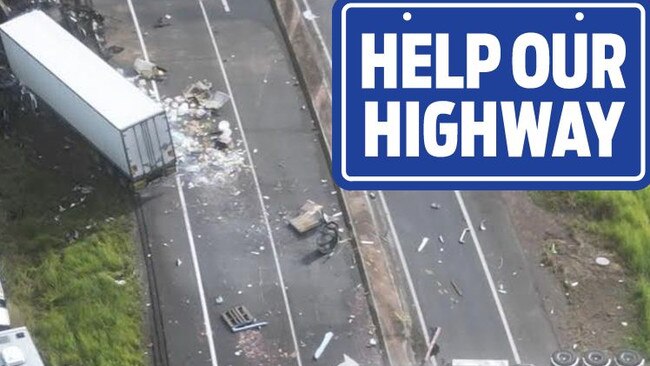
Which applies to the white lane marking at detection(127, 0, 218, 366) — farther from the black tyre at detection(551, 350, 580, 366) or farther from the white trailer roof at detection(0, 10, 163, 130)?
the black tyre at detection(551, 350, 580, 366)

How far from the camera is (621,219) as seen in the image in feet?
82.7

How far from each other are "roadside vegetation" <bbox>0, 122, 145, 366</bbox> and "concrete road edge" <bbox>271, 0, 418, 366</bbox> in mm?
5439

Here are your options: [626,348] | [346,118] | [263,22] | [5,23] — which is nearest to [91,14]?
[5,23]

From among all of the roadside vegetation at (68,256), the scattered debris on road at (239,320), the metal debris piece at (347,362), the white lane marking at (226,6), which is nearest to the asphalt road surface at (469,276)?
the metal debris piece at (347,362)

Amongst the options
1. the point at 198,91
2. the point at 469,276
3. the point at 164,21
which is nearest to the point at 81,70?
the point at 198,91

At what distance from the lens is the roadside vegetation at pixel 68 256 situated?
22.6m

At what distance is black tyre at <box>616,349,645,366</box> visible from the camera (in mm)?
21672

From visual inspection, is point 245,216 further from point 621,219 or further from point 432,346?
point 621,219

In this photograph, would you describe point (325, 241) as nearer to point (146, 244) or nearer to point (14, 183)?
point (146, 244)

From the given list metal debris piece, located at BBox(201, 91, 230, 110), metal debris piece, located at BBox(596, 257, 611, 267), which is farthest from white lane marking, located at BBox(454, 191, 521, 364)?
metal debris piece, located at BBox(201, 91, 230, 110)

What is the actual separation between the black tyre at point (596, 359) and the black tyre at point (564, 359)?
0.19 m

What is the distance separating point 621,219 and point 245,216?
939 centimetres

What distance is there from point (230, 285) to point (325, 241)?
2584 millimetres

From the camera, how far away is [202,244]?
2491cm
